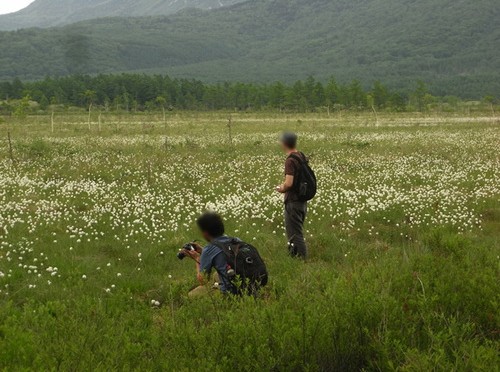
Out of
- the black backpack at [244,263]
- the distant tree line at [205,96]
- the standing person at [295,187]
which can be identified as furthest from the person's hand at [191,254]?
the distant tree line at [205,96]

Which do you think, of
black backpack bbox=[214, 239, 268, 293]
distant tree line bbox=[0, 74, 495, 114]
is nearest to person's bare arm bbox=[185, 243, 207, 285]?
black backpack bbox=[214, 239, 268, 293]

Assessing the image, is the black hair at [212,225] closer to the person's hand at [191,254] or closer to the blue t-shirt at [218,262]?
the blue t-shirt at [218,262]

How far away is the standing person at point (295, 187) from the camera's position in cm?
936

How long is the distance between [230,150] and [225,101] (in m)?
80.8

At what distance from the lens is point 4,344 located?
463cm

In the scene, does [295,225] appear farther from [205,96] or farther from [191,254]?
[205,96]

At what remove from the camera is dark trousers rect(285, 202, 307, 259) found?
973cm

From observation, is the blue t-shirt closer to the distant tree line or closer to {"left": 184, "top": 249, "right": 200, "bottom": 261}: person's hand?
{"left": 184, "top": 249, "right": 200, "bottom": 261}: person's hand

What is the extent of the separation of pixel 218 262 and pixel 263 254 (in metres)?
3.54

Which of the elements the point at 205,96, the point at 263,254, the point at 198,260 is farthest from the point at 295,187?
the point at 205,96

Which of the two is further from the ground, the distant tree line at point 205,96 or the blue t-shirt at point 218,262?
the distant tree line at point 205,96

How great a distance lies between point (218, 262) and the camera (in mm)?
7043

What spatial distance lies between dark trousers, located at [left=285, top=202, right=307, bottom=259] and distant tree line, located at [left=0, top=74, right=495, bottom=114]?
74083 mm

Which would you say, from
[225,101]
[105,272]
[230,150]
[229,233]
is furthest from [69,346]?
[225,101]
